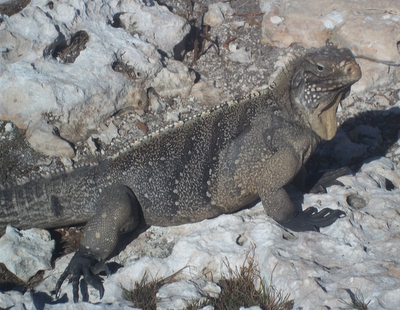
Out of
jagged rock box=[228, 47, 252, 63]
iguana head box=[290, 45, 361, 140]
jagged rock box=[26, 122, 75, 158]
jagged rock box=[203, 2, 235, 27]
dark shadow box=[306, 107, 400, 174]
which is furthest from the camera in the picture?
jagged rock box=[203, 2, 235, 27]

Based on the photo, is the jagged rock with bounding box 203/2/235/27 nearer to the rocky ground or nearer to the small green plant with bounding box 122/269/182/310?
the rocky ground

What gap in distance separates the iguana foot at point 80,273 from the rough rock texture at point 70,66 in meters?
1.53

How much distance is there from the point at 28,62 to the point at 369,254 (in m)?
3.73

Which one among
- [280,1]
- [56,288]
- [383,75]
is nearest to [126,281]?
[56,288]

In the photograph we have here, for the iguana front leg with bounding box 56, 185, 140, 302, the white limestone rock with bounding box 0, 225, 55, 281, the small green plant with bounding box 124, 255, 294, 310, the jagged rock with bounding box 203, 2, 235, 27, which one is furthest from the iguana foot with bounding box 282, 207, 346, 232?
the jagged rock with bounding box 203, 2, 235, 27

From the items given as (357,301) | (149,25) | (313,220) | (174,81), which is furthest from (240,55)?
(357,301)

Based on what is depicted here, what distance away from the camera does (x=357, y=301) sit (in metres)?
2.61

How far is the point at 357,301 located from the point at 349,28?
3.78 metres

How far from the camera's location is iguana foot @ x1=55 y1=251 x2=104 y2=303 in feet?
10.00

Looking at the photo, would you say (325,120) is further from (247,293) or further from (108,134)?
(108,134)

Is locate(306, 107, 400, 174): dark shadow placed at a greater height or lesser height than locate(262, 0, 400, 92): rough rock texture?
lesser

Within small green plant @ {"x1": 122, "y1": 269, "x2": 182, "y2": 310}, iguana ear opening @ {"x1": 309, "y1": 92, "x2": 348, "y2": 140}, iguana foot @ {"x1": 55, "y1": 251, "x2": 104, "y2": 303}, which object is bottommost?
small green plant @ {"x1": 122, "y1": 269, "x2": 182, "y2": 310}

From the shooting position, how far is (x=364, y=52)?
206 inches

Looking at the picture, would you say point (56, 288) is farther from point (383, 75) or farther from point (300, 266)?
point (383, 75)
